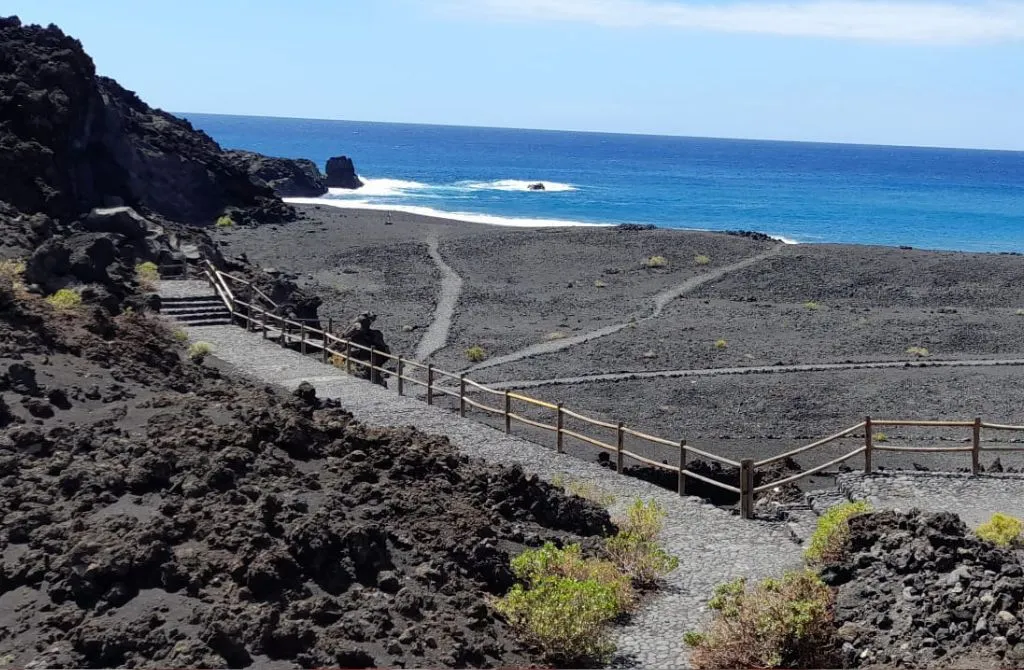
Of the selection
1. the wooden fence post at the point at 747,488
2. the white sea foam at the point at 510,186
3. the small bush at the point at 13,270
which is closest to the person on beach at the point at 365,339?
the small bush at the point at 13,270

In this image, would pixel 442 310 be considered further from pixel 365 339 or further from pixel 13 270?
pixel 13 270

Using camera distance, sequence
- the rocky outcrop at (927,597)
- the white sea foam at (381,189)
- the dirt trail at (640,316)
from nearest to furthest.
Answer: the rocky outcrop at (927,597)
the dirt trail at (640,316)
the white sea foam at (381,189)

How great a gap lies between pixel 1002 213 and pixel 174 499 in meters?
118

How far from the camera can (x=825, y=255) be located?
183 ft

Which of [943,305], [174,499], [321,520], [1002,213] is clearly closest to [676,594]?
[321,520]

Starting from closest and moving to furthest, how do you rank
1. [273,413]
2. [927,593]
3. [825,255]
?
1. [927,593]
2. [273,413]
3. [825,255]

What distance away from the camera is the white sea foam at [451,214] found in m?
85.3

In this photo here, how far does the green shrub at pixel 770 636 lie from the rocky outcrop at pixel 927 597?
255 millimetres

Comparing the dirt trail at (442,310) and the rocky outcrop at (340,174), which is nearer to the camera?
the dirt trail at (442,310)

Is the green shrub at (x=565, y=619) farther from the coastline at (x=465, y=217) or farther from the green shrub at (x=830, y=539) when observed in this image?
the coastline at (x=465, y=217)

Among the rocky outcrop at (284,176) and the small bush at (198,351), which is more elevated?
the rocky outcrop at (284,176)

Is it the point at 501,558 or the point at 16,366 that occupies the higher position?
the point at 16,366

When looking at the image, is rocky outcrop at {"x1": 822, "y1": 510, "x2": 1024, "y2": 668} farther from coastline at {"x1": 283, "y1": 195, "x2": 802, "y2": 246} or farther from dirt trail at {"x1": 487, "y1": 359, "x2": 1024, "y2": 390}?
coastline at {"x1": 283, "y1": 195, "x2": 802, "y2": 246}

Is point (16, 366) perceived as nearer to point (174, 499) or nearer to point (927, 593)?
point (174, 499)
